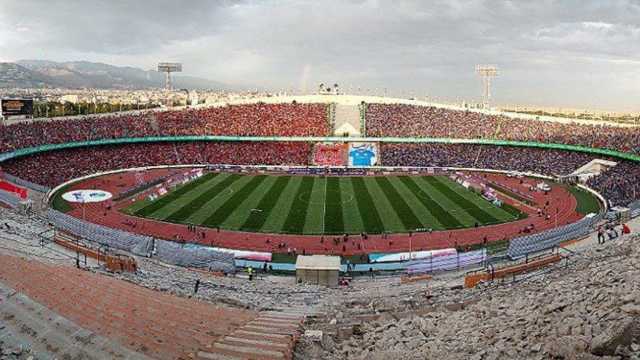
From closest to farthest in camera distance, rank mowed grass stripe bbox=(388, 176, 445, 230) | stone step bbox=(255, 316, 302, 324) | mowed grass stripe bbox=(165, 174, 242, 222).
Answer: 1. stone step bbox=(255, 316, 302, 324)
2. mowed grass stripe bbox=(388, 176, 445, 230)
3. mowed grass stripe bbox=(165, 174, 242, 222)

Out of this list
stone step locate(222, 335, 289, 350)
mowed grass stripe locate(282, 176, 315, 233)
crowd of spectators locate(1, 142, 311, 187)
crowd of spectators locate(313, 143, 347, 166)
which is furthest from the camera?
crowd of spectators locate(313, 143, 347, 166)

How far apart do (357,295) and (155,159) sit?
176ft

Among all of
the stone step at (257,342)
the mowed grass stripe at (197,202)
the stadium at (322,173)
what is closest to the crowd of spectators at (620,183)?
the stadium at (322,173)

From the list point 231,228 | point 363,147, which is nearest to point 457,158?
point 363,147

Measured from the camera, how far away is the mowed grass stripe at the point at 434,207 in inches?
1665

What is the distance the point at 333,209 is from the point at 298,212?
10.4 feet

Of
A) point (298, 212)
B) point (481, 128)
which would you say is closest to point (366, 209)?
point (298, 212)

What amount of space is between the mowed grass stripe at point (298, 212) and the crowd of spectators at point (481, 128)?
28.7 metres

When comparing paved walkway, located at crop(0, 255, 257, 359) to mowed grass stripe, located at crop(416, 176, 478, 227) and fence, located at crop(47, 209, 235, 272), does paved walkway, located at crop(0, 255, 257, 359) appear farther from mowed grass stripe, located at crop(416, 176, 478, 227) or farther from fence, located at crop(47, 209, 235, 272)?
mowed grass stripe, located at crop(416, 176, 478, 227)

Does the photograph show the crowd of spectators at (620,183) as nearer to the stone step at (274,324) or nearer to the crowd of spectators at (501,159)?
the crowd of spectators at (501,159)

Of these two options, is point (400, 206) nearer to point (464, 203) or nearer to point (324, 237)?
point (464, 203)

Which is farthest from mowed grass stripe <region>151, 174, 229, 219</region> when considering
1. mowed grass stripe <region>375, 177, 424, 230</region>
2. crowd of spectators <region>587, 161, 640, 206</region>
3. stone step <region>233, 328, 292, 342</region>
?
crowd of spectators <region>587, 161, 640, 206</region>

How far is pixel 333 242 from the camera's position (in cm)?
3772

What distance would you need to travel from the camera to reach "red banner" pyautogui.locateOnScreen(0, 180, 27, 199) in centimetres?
4496
